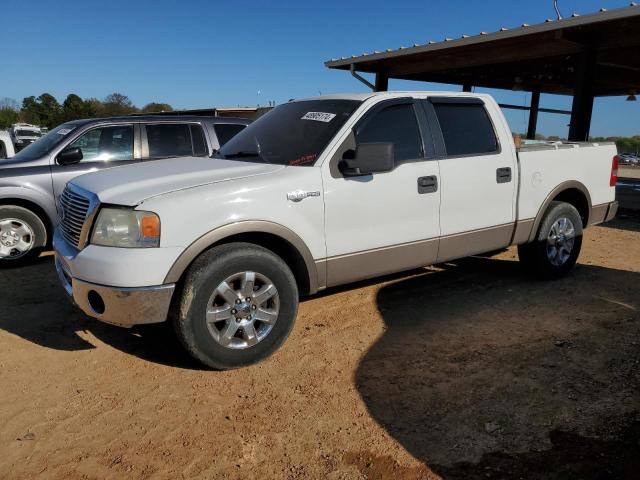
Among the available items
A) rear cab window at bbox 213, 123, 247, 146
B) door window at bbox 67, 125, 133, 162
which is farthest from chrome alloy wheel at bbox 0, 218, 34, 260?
rear cab window at bbox 213, 123, 247, 146

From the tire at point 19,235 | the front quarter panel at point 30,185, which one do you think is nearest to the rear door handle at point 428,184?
the front quarter panel at point 30,185

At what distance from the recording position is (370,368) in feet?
11.3

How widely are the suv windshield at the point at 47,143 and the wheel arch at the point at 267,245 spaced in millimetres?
4085

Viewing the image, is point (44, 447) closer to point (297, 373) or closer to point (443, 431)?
point (297, 373)

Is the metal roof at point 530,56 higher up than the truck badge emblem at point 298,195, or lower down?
higher up

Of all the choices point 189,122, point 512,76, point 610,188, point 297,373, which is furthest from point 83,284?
point 512,76

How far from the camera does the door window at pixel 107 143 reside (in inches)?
250

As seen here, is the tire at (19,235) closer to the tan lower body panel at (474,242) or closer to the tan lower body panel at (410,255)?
the tan lower body panel at (410,255)

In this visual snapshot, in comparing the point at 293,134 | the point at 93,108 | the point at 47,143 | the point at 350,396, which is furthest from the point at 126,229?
the point at 93,108

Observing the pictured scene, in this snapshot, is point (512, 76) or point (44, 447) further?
point (512, 76)

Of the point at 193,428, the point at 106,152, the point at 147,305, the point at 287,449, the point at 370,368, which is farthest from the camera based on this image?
the point at 106,152

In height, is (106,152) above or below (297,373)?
above

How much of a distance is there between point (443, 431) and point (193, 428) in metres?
1.38

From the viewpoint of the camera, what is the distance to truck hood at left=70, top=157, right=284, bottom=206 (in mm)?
3145
